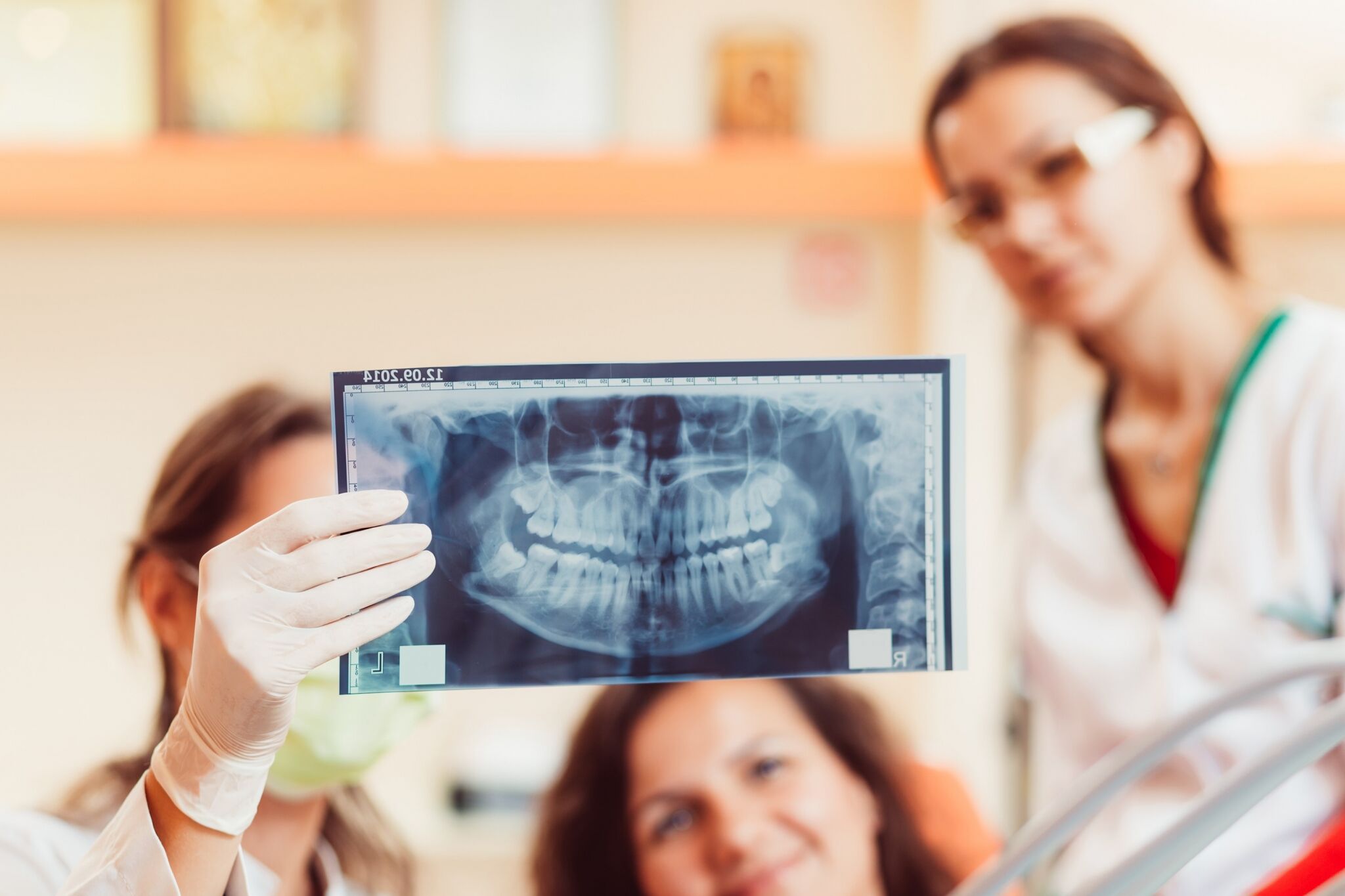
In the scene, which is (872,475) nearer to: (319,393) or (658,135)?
(319,393)

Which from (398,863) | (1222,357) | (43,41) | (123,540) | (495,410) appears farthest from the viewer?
(43,41)

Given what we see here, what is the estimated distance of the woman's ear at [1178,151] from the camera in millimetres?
1671

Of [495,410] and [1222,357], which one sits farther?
[1222,357]

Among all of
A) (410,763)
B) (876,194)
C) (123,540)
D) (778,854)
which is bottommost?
(410,763)

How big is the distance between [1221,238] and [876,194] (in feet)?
3.91

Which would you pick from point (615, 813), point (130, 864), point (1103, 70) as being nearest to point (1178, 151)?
point (1103, 70)

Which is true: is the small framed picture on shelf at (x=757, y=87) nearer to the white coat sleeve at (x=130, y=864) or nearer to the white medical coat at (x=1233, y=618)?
the white medical coat at (x=1233, y=618)

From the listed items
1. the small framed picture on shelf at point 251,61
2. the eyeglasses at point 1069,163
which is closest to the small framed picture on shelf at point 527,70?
the small framed picture on shelf at point 251,61

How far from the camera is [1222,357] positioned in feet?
5.34

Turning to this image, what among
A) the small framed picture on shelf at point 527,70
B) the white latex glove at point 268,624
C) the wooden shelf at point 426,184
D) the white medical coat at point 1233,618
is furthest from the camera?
the small framed picture on shelf at point 527,70

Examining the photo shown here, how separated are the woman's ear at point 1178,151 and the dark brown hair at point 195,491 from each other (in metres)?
1.34

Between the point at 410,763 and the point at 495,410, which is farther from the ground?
the point at 495,410

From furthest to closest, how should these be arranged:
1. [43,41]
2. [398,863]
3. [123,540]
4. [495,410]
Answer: [43,41] < [398,863] < [123,540] < [495,410]

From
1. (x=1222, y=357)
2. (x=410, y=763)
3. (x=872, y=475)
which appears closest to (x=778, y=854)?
(x=872, y=475)
